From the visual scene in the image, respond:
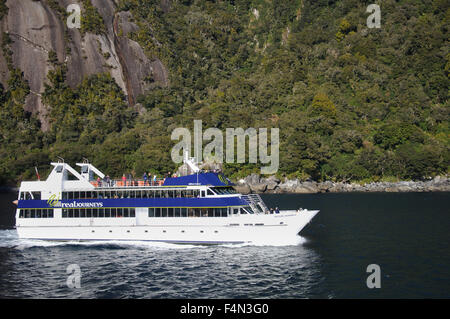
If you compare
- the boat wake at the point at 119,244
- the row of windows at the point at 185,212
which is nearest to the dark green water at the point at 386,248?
the boat wake at the point at 119,244

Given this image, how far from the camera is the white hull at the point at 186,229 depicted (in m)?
42.6

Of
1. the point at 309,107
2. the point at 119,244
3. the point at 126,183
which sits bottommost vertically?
the point at 119,244

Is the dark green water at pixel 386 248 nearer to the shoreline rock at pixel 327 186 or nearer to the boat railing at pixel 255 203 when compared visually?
the boat railing at pixel 255 203

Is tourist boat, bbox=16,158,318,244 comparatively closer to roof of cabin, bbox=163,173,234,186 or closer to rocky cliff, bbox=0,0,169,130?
roof of cabin, bbox=163,173,234,186

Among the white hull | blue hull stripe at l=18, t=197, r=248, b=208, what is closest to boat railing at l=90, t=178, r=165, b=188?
blue hull stripe at l=18, t=197, r=248, b=208

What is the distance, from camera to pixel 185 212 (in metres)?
44.1

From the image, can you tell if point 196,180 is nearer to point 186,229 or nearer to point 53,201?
point 186,229

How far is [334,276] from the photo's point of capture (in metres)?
33.8

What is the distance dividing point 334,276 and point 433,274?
Answer: 7.41 metres

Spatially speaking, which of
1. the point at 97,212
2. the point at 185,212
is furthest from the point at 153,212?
the point at 97,212

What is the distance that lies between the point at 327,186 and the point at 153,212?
77.5 m
